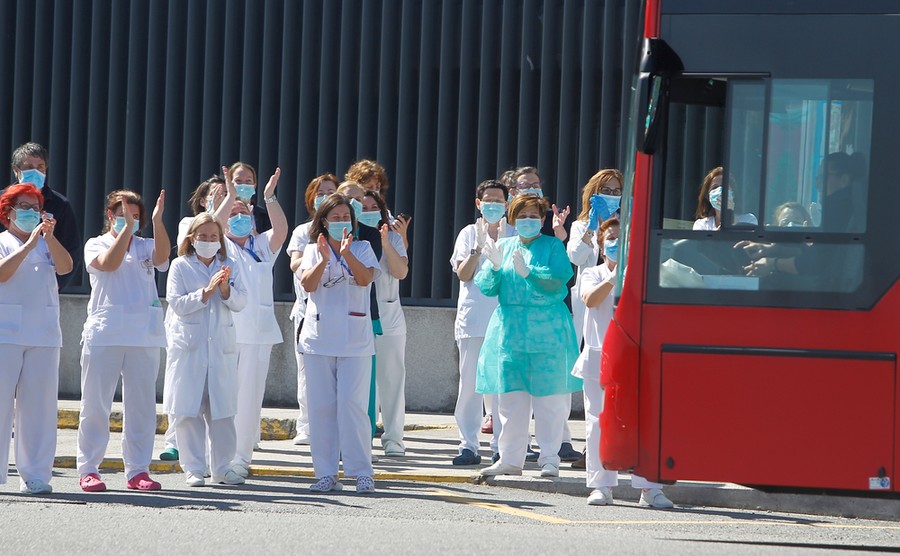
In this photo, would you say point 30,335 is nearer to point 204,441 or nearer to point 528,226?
point 204,441

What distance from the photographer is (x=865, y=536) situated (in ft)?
27.8

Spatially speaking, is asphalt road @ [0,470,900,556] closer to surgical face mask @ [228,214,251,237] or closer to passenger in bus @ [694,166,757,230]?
passenger in bus @ [694,166,757,230]

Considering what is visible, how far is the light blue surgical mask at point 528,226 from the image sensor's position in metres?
10.3

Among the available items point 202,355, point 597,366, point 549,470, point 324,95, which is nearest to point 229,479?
point 202,355

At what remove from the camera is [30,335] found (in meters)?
9.30

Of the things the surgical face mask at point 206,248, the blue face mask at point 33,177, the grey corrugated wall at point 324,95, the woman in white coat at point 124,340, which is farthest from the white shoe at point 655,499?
the grey corrugated wall at point 324,95

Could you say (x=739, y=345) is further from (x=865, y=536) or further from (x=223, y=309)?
(x=223, y=309)

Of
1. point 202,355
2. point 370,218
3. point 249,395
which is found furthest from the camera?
point 370,218

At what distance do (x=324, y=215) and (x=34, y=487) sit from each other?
2518mm

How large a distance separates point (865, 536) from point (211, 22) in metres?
9.64

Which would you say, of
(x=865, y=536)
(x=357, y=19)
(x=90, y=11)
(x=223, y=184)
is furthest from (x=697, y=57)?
(x=90, y=11)

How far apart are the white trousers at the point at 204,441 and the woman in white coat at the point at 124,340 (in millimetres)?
265

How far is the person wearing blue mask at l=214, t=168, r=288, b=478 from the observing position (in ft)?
35.0

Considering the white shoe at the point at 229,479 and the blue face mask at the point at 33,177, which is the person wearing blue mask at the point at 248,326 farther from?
the blue face mask at the point at 33,177
